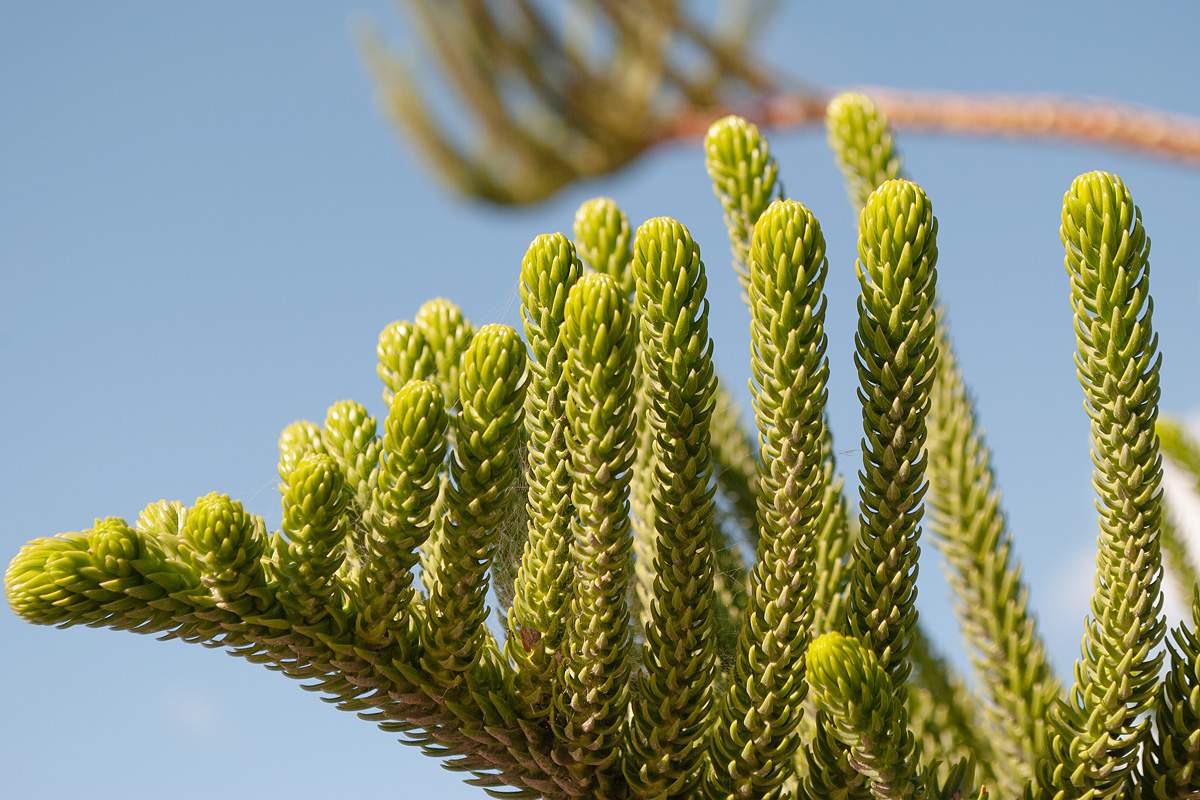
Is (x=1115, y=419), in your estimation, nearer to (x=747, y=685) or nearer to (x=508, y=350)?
(x=747, y=685)

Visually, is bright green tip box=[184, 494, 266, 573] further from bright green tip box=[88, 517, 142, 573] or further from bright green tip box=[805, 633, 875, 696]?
bright green tip box=[805, 633, 875, 696]

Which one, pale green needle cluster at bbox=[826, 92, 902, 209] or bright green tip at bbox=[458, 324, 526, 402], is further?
pale green needle cluster at bbox=[826, 92, 902, 209]

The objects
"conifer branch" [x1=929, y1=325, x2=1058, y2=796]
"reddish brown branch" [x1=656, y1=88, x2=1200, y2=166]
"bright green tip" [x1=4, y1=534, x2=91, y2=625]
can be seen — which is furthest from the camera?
"reddish brown branch" [x1=656, y1=88, x2=1200, y2=166]

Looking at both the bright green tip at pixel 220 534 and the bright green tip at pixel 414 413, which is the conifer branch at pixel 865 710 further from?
the bright green tip at pixel 220 534

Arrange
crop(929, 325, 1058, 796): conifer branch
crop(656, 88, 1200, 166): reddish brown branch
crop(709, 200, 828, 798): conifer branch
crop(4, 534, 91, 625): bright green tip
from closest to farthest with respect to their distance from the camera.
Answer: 1. crop(4, 534, 91, 625): bright green tip
2. crop(709, 200, 828, 798): conifer branch
3. crop(929, 325, 1058, 796): conifer branch
4. crop(656, 88, 1200, 166): reddish brown branch

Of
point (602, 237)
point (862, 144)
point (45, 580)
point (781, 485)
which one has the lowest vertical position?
point (45, 580)

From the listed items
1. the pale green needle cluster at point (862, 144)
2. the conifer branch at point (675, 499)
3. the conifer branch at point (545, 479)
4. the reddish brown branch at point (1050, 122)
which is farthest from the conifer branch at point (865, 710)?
the reddish brown branch at point (1050, 122)

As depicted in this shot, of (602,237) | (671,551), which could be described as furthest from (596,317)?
(602,237)

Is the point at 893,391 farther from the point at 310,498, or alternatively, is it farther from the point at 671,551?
the point at 310,498

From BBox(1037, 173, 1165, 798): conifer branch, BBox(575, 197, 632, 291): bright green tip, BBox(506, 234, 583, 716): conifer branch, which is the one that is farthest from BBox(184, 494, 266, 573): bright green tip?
BBox(1037, 173, 1165, 798): conifer branch
